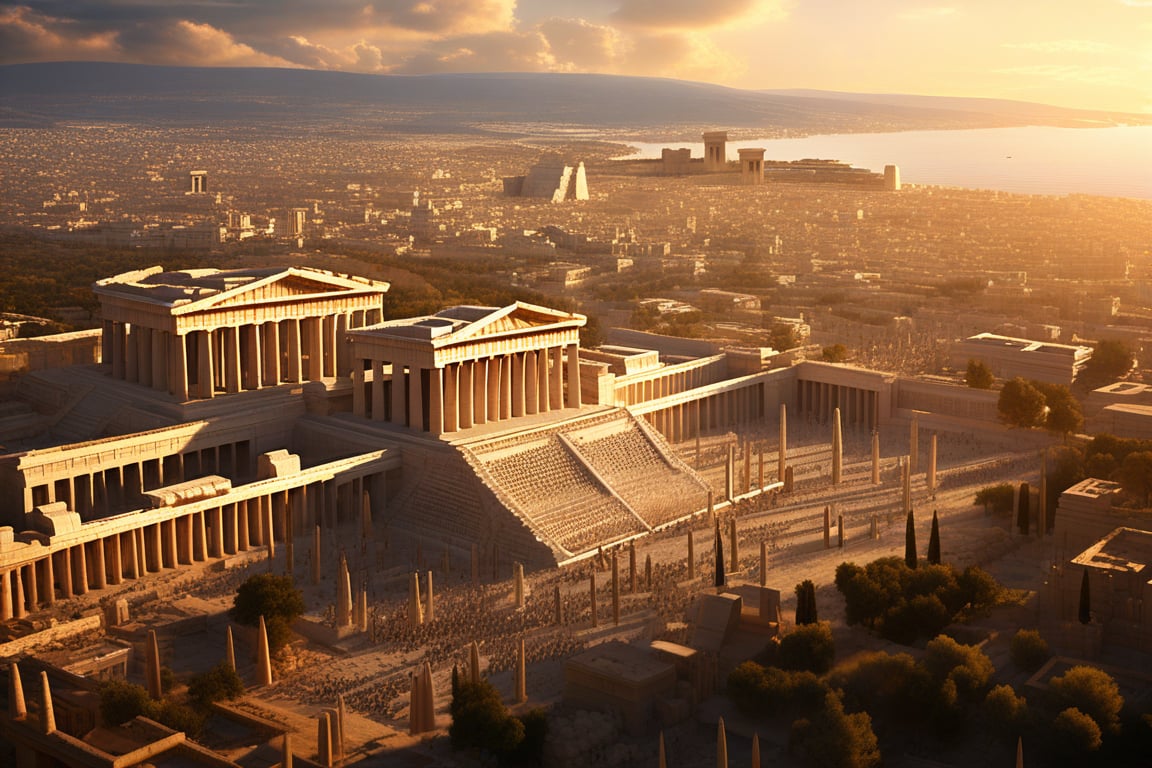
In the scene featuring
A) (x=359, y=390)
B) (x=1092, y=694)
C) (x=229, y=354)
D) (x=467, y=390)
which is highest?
(x=229, y=354)

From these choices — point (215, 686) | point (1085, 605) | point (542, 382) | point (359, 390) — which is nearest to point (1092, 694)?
point (1085, 605)

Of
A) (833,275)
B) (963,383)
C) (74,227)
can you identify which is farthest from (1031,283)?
(74,227)

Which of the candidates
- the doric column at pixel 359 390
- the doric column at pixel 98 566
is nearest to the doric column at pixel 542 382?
the doric column at pixel 359 390

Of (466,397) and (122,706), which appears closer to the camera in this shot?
(122,706)

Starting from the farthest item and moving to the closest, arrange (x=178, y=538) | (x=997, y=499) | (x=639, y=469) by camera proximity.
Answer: (x=639, y=469) → (x=997, y=499) → (x=178, y=538)

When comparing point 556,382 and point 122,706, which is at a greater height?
point 556,382

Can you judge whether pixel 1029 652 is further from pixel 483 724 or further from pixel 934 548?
pixel 483 724

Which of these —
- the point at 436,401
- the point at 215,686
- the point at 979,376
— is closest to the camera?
Result: the point at 215,686

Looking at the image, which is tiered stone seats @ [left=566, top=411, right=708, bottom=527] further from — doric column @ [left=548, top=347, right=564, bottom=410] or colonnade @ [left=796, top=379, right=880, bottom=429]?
colonnade @ [left=796, top=379, right=880, bottom=429]
